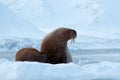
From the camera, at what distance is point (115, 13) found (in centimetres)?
17088

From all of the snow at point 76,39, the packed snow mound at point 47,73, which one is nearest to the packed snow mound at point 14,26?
the snow at point 76,39

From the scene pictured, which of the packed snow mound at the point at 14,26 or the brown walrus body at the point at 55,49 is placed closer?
the brown walrus body at the point at 55,49

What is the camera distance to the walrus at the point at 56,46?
6.82 meters

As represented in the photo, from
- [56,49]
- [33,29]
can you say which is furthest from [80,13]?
[56,49]

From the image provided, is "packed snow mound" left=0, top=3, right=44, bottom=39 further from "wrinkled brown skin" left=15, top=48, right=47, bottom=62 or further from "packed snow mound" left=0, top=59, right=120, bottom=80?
"packed snow mound" left=0, top=59, right=120, bottom=80

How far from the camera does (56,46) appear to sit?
6.87 metres

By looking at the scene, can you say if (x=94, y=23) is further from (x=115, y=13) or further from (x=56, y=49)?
(x=56, y=49)

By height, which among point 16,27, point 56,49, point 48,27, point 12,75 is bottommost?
point 12,75

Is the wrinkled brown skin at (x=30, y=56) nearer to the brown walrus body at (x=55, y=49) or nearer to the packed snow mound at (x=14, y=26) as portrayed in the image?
the brown walrus body at (x=55, y=49)

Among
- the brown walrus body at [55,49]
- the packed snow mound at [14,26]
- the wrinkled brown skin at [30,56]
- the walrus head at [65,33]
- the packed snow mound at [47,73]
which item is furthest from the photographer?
the packed snow mound at [14,26]

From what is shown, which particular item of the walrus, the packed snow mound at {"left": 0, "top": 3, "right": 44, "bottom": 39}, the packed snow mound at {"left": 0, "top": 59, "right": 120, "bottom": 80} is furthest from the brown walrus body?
the packed snow mound at {"left": 0, "top": 3, "right": 44, "bottom": 39}

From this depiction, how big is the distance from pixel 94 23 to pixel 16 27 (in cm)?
7494

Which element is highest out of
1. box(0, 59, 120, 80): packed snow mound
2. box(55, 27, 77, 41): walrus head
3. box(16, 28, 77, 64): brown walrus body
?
box(55, 27, 77, 41): walrus head

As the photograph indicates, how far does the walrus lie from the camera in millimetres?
6820
